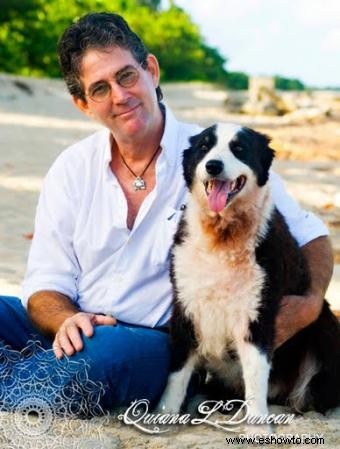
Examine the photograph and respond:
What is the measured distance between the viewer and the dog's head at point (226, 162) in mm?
3566

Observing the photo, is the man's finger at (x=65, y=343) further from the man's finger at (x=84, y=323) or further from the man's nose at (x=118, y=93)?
the man's nose at (x=118, y=93)

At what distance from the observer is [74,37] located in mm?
4031

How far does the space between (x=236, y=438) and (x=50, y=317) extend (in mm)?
1001

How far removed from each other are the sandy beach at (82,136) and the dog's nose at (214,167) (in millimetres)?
1067

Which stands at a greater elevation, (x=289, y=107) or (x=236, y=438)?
(x=236, y=438)

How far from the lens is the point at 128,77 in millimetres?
4004

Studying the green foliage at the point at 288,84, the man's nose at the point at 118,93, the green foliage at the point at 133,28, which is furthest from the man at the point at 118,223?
the green foliage at the point at 288,84

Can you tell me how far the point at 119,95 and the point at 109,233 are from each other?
24.8 inches

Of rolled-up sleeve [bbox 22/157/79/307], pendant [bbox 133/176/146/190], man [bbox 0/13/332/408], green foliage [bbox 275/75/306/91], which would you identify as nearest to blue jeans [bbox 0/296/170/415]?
man [bbox 0/13/332/408]

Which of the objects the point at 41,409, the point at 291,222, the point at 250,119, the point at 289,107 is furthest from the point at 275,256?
the point at 289,107

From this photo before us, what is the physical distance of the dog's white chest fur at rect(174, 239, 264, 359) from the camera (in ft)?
12.0

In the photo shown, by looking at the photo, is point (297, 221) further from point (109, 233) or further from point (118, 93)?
point (118, 93)

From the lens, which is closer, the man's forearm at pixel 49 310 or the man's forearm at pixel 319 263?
the man's forearm at pixel 49 310

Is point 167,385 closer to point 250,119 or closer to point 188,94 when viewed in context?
point 250,119
